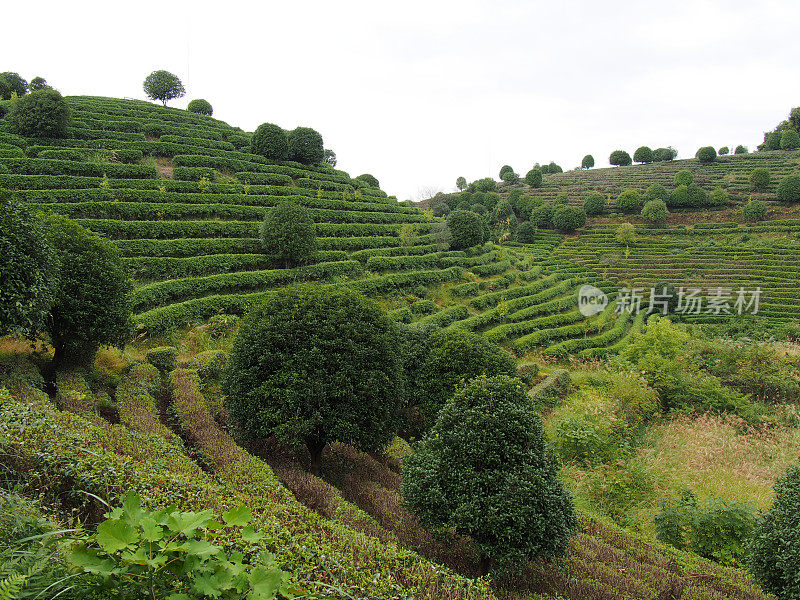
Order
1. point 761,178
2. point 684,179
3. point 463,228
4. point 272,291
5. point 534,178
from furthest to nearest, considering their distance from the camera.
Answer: point 534,178 < point 684,179 < point 761,178 < point 463,228 < point 272,291

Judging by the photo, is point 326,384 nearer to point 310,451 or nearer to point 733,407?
point 310,451

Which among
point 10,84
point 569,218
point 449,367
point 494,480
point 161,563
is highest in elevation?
point 10,84

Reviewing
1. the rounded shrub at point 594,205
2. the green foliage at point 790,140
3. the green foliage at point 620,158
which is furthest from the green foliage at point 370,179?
the green foliage at point 790,140

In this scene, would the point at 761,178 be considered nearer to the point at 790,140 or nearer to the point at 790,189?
the point at 790,189

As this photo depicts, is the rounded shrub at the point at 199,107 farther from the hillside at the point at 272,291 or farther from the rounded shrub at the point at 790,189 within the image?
the rounded shrub at the point at 790,189

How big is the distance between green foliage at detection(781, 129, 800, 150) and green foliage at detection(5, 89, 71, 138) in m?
88.9

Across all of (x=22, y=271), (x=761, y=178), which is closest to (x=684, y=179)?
(x=761, y=178)

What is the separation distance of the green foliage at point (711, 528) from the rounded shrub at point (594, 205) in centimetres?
4939

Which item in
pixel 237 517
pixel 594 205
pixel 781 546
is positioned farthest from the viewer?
pixel 594 205

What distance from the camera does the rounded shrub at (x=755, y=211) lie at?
1816 inches

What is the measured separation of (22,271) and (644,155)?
85.7 m

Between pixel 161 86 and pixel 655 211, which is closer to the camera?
pixel 161 86

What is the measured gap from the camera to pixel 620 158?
76.8 meters

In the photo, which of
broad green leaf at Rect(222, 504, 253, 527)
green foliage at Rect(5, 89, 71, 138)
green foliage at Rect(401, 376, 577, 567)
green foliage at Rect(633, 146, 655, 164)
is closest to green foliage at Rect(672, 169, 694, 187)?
green foliage at Rect(633, 146, 655, 164)
